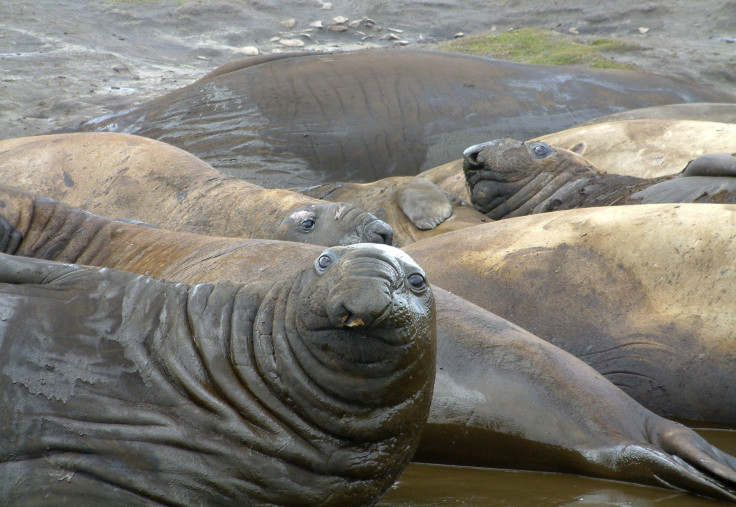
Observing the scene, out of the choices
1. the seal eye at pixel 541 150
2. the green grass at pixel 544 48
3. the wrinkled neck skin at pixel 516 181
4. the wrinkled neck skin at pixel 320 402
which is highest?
the wrinkled neck skin at pixel 320 402

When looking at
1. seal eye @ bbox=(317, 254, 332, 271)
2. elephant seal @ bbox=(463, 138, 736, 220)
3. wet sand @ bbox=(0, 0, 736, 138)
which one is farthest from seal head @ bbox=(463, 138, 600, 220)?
seal eye @ bbox=(317, 254, 332, 271)

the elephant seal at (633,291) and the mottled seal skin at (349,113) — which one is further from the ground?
the elephant seal at (633,291)

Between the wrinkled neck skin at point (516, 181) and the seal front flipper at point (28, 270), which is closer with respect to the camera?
the seal front flipper at point (28, 270)

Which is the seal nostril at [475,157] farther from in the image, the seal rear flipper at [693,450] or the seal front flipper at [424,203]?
the seal rear flipper at [693,450]

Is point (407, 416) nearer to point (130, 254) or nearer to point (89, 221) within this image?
point (130, 254)

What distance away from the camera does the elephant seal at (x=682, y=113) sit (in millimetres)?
7559

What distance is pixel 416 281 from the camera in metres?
2.56

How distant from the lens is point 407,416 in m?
2.59

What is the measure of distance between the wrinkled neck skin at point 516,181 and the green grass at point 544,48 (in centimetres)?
487

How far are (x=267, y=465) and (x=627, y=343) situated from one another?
2004mm

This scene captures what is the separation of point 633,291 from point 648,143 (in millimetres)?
2989

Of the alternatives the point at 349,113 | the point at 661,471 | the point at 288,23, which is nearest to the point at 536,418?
the point at 661,471

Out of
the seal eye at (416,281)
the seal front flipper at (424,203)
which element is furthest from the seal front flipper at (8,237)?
the seal front flipper at (424,203)

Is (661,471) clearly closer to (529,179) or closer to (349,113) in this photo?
(529,179)
